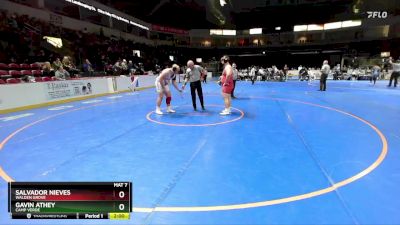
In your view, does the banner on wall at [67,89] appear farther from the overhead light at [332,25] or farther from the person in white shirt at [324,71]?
the overhead light at [332,25]

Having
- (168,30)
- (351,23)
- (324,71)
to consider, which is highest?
(351,23)

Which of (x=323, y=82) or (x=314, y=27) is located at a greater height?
(x=314, y=27)

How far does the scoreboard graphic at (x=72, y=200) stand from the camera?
207 cm

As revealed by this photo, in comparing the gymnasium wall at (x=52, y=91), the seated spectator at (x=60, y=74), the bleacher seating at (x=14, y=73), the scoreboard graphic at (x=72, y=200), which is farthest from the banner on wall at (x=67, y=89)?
the scoreboard graphic at (x=72, y=200)

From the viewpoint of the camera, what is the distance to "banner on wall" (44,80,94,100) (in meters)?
12.3

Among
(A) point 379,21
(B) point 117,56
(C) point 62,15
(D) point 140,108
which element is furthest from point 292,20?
(D) point 140,108

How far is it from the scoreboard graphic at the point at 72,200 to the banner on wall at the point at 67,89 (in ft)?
38.3

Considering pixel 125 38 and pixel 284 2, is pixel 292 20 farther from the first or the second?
pixel 125 38

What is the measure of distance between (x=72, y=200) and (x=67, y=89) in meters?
12.9

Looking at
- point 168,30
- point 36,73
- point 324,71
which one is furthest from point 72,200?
point 168,30

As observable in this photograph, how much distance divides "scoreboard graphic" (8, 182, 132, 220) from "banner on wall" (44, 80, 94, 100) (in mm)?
11684

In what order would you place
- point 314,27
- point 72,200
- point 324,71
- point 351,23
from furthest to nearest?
point 314,27 < point 351,23 < point 324,71 < point 72,200

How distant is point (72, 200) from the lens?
2.10 metres

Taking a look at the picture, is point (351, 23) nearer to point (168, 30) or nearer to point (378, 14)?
point (378, 14)
